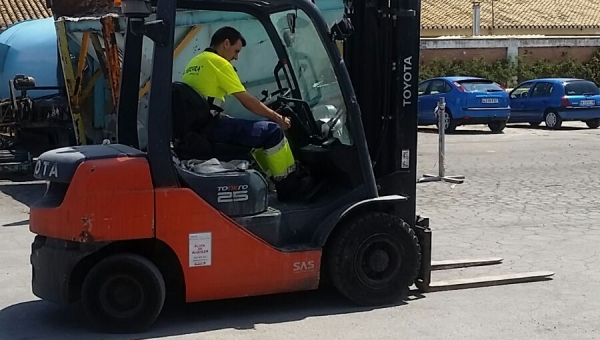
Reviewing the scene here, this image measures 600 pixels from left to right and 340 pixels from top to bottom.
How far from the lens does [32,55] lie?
16.0 metres

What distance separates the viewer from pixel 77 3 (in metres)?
14.1

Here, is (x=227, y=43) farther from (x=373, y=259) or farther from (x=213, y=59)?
(x=373, y=259)

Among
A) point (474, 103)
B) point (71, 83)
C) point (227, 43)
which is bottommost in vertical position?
point (474, 103)

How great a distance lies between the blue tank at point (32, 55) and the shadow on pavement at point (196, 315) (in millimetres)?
9051

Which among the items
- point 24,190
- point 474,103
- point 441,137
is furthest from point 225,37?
point 474,103

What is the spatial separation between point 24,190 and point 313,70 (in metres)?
8.15

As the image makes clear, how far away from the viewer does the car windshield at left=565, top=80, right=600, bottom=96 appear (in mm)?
26078

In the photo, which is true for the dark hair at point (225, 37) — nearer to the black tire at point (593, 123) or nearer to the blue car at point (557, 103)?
the blue car at point (557, 103)

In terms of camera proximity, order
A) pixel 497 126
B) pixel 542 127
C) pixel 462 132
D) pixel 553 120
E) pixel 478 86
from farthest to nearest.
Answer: pixel 542 127
pixel 553 120
pixel 462 132
pixel 478 86
pixel 497 126

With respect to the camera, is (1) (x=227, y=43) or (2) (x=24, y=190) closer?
(1) (x=227, y=43)

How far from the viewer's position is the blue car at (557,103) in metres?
25.8

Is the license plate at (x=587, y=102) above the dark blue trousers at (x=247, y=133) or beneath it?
beneath

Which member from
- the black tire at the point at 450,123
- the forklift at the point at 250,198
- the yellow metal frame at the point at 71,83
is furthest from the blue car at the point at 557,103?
the forklift at the point at 250,198

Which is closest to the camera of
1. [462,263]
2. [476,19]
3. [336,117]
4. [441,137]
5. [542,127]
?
[336,117]
